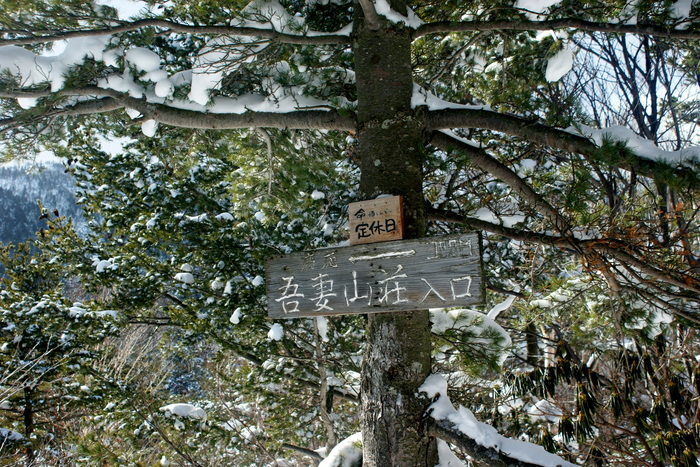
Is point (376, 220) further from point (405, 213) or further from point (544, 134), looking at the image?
point (544, 134)

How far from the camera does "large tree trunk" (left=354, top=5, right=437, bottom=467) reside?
218cm

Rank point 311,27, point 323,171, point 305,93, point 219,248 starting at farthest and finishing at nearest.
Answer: point 219,248
point 323,171
point 311,27
point 305,93

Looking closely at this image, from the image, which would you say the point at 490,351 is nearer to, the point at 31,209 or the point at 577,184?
the point at 577,184

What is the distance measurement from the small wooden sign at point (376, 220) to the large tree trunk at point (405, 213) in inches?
6.1

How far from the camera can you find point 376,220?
7.35 feet

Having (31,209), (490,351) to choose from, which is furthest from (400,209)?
(31,209)

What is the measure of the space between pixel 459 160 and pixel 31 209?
98.1 meters

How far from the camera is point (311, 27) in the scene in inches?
132

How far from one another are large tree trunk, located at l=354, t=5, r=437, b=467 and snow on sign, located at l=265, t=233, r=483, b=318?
10.5 inches

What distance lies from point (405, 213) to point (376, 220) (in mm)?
196

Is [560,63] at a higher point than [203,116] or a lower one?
higher

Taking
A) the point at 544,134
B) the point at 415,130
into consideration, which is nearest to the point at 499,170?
the point at 544,134

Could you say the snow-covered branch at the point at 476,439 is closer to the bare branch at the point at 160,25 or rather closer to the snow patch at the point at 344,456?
the snow patch at the point at 344,456

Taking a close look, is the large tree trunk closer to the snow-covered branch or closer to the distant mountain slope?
the snow-covered branch
